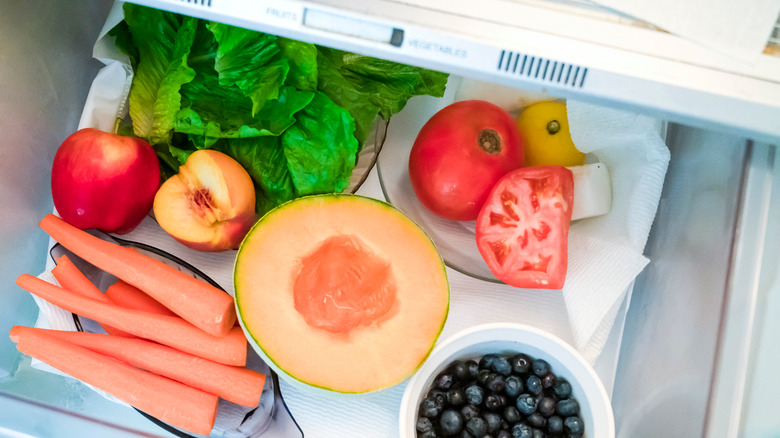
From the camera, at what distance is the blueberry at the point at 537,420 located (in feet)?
2.02

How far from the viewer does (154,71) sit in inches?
27.7

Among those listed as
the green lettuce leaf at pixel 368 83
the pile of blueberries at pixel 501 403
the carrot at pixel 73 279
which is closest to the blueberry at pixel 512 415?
the pile of blueberries at pixel 501 403

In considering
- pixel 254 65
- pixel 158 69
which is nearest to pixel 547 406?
pixel 254 65

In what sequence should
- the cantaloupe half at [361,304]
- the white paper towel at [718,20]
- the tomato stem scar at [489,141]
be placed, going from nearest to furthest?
1. the white paper towel at [718,20]
2. the cantaloupe half at [361,304]
3. the tomato stem scar at [489,141]

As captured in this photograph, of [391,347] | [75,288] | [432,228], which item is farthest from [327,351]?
[75,288]

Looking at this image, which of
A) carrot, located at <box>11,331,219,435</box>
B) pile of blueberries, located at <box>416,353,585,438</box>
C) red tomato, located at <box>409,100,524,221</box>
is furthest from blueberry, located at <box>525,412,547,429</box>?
carrot, located at <box>11,331,219,435</box>

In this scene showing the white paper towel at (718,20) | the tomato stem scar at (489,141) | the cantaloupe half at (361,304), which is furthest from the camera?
the tomato stem scar at (489,141)

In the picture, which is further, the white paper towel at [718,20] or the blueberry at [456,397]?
the blueberry at [456,397]

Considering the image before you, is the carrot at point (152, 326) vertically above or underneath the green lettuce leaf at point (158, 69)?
underneath

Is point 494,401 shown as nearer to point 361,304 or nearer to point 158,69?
point 361,304

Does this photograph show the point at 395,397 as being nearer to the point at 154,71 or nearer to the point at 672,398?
the point at 672,398

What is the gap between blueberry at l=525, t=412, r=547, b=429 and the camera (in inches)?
24.3

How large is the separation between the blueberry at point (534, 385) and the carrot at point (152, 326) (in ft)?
1.05

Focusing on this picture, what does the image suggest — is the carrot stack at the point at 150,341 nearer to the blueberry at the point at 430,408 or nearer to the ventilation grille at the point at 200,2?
the blueberry at the point at 430,408
